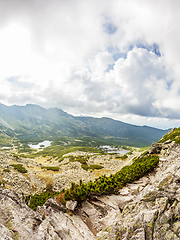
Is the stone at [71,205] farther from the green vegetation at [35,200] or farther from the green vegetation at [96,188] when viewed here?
the green vegetation at [35,200]

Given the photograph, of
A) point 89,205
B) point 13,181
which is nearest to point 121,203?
point 89,205

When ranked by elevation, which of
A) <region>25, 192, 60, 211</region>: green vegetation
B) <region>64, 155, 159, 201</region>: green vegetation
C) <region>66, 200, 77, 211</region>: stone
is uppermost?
<region>64, 155, 159, 201</region>: green vegetation

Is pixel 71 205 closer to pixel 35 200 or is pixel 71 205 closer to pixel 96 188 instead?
pixel 96 188

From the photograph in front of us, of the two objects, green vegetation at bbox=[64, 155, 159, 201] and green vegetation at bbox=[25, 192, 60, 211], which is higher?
green vegetation at bbox=[64, 155, 159, 201]

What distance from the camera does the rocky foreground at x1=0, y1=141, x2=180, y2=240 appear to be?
7320 mm

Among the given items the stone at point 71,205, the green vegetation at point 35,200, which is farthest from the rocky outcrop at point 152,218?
the green vegetation at point 35,200

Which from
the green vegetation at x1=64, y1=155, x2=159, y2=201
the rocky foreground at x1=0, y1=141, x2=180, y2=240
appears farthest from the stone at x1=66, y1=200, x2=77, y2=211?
the green vegetation at x1=64, y1=155, x2=159, y2=201

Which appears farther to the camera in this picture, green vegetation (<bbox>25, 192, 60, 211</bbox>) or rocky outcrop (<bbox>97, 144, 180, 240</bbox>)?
green vegetation (<bbox>25, 192, 60, 211</bbox>)

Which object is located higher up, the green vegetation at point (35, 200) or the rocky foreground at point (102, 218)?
the rocky foreground at point (102, 218)

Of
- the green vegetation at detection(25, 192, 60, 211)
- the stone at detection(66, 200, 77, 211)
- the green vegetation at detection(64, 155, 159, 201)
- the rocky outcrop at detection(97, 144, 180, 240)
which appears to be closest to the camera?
the rocky outcrop at detection(97, 144, 180, 240)

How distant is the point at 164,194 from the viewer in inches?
344

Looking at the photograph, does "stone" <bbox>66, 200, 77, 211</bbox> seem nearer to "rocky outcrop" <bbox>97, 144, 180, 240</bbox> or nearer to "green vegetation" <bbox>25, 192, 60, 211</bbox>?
"rocky outcrop" <bbox>97, 144, 180, 240</bbox>

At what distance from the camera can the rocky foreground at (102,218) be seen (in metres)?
7.32

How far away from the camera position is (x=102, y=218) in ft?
37.5
